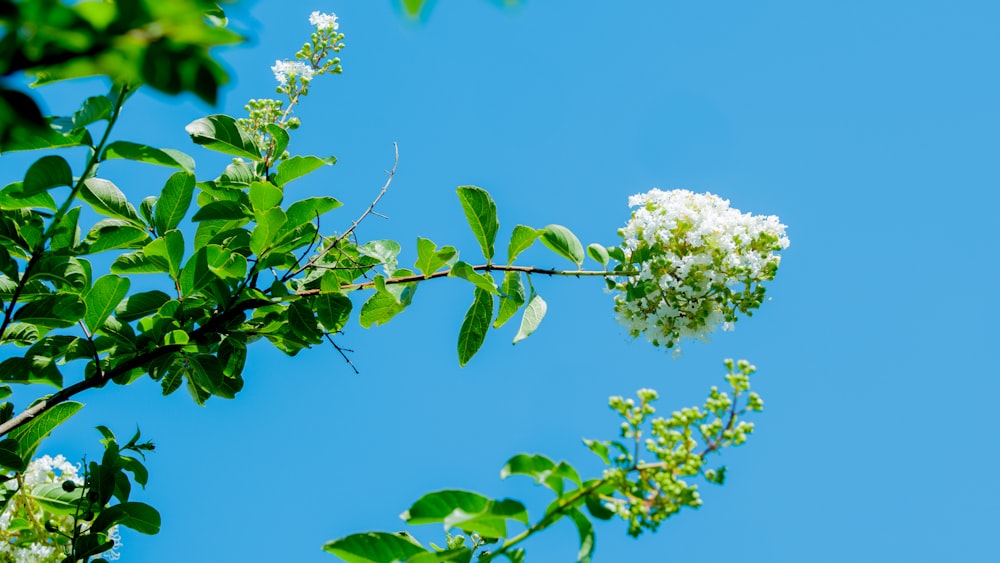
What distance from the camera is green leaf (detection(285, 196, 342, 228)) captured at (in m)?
2.41

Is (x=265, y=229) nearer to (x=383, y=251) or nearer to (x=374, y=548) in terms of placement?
(x=383, y=251)

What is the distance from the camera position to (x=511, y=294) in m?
2.51

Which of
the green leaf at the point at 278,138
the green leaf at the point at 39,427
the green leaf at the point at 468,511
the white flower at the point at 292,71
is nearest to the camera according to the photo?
the green leaf at the point at 468,511

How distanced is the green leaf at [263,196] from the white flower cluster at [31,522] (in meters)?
1.18

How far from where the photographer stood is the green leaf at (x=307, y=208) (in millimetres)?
2408

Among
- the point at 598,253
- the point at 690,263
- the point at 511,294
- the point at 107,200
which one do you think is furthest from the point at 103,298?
the point at 690,263

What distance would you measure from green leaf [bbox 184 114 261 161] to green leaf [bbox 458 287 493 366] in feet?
2.92

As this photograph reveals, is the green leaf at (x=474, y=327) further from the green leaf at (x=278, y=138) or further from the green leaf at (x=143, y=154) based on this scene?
the green leaf at (x=143, y=154)

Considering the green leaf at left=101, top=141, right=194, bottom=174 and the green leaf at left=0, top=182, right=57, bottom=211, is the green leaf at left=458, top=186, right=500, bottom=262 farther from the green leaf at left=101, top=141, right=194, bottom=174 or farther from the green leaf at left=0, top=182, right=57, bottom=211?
the green leaf at left=0, top=182, right=57, bottom=211

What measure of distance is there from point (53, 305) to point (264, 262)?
1.94ft

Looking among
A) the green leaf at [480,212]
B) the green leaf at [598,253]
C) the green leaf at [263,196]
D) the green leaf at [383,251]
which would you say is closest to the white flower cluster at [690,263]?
the green leaf at [598,253]

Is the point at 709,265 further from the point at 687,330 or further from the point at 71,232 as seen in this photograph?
the point at 71,232

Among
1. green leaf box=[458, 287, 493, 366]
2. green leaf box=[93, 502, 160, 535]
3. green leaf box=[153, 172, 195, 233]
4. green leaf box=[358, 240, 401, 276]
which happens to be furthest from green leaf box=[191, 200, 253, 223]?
green leaf box=[93, 502, 160, 535]

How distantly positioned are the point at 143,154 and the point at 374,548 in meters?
1.13
